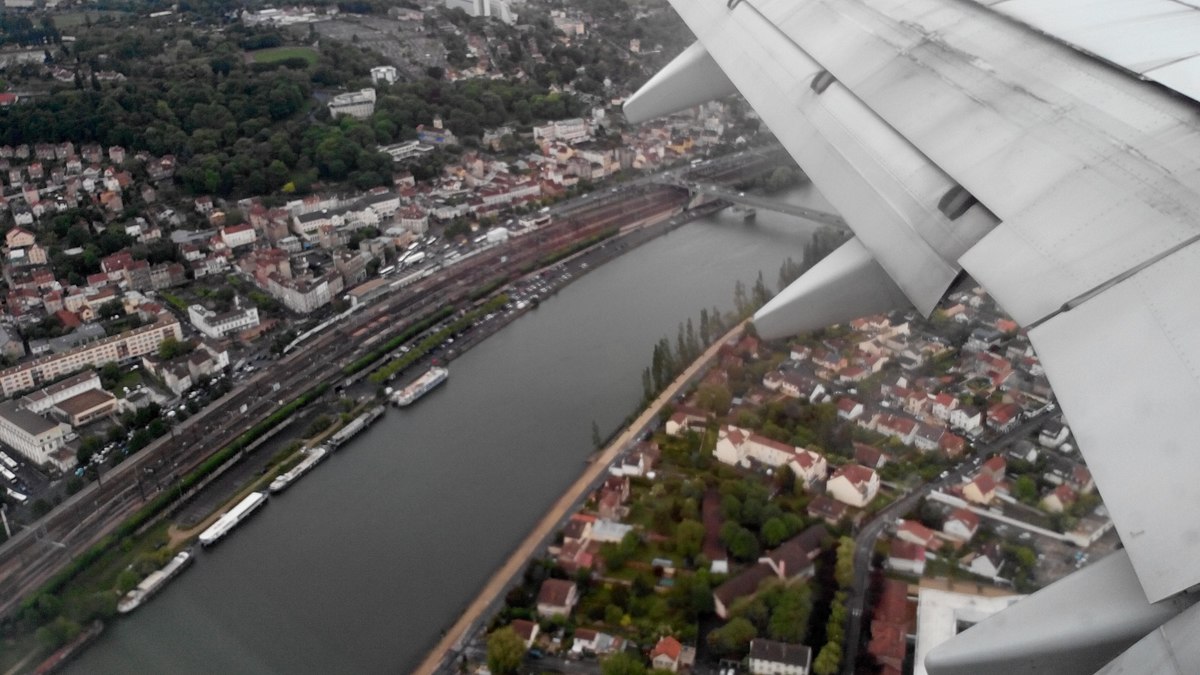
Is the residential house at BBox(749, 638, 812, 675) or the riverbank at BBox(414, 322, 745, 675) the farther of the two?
the riverbank at BBox(414, 322, 745, 675)

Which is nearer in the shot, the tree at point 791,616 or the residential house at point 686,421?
the tree at point 791,616

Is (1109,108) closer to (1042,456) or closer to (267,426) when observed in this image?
(1042,456)

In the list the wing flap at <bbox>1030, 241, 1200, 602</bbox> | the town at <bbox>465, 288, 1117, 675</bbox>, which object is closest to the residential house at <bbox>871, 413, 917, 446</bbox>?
the town at <bbox>465, 288, 1117, 675</bbox>

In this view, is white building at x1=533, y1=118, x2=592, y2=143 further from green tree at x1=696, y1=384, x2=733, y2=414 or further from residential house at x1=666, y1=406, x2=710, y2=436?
residential house at x1=666, y1=406, x2=710, y2=436

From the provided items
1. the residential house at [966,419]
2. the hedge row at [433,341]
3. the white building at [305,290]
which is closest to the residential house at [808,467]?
the residential house at [966,419]

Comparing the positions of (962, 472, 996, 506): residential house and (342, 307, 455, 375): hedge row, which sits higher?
(962, 472, 996, 506): residential house

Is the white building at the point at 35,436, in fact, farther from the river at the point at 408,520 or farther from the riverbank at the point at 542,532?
the riverbank at the point at 542,532
